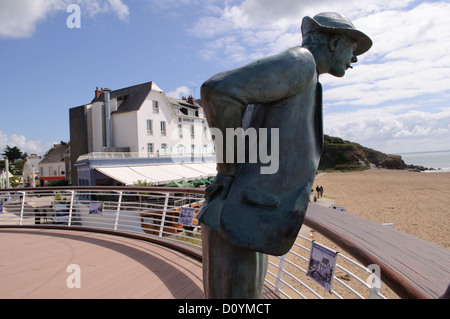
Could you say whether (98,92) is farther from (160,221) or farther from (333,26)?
(333,26)

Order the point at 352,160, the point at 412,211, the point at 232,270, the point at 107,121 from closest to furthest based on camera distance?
the point at 232,270
the point at 412,211
the point at 107,121
the point at 352,160

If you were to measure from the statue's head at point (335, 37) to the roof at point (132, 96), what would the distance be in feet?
88.0

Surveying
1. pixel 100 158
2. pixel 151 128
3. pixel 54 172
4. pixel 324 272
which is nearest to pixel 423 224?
A: pixel 324 272

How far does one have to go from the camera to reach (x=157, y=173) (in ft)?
72.3

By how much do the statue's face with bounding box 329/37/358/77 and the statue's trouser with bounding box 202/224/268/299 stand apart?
907mm

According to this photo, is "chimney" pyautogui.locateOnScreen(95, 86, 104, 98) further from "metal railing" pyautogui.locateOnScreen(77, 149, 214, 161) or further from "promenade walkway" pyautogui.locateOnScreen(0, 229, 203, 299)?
"promenade walkway" pyautogui.locateOnScreen(0, 229, 203, 299)

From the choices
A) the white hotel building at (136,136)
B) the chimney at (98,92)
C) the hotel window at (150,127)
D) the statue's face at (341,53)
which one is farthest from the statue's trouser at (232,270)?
the chimney at (98,92)

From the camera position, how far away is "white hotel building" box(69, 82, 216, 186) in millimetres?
23578

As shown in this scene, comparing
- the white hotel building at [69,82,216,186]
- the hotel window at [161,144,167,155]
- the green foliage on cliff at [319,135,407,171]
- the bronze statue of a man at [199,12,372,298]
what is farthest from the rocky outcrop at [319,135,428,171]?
the bronze statue of a man at [199,12,372,298]

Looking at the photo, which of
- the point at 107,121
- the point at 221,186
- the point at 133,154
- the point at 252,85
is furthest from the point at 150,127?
the point at 252,85

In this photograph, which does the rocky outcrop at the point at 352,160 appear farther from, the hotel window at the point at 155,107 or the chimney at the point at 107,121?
the chimney at the point at 107,121

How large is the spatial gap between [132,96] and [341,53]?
29.6 metres
